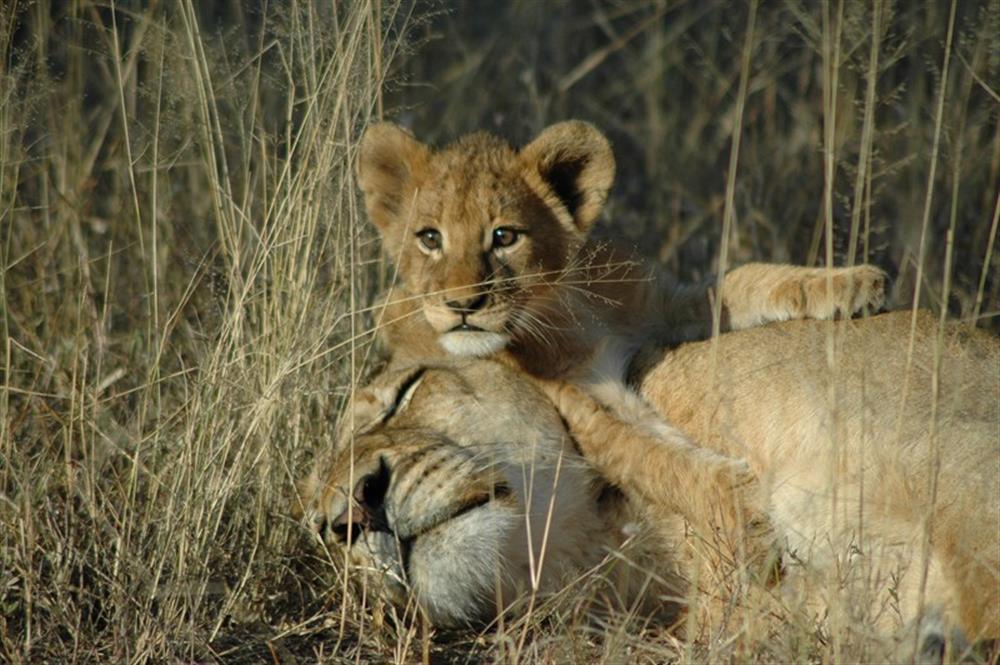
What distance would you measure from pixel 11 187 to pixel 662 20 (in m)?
3.89

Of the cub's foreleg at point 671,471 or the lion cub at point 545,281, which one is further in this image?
the lion cub at point 545,281

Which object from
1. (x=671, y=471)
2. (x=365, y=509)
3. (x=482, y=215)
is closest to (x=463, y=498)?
(x=365, y=509)

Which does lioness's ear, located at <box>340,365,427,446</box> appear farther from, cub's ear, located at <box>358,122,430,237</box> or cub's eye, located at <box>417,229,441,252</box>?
cub's ear, located at <box>358,122,430,237</box>

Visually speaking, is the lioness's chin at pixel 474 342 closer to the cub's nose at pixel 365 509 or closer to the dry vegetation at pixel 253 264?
the dry vegetation at pixel 253 264

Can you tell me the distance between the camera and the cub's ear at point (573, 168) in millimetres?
3768

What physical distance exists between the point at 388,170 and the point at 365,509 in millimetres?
1284

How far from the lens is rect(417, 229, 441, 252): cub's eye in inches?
144

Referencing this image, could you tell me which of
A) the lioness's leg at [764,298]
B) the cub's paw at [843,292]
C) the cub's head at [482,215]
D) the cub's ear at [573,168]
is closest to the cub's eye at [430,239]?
the cub's head at [482,215]

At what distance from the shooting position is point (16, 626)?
9.83ft

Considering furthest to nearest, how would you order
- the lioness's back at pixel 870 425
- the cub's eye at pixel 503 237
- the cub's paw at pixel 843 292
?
the cub's eye at pixel 503 237 → the cub's paw at pixel 843 292 → the lioness's back at pixel 870 425

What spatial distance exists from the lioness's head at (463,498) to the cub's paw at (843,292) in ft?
2.35

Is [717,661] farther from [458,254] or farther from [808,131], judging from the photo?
[808,131]

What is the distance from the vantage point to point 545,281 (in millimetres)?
3547

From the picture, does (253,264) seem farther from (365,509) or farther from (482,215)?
(365,509)
